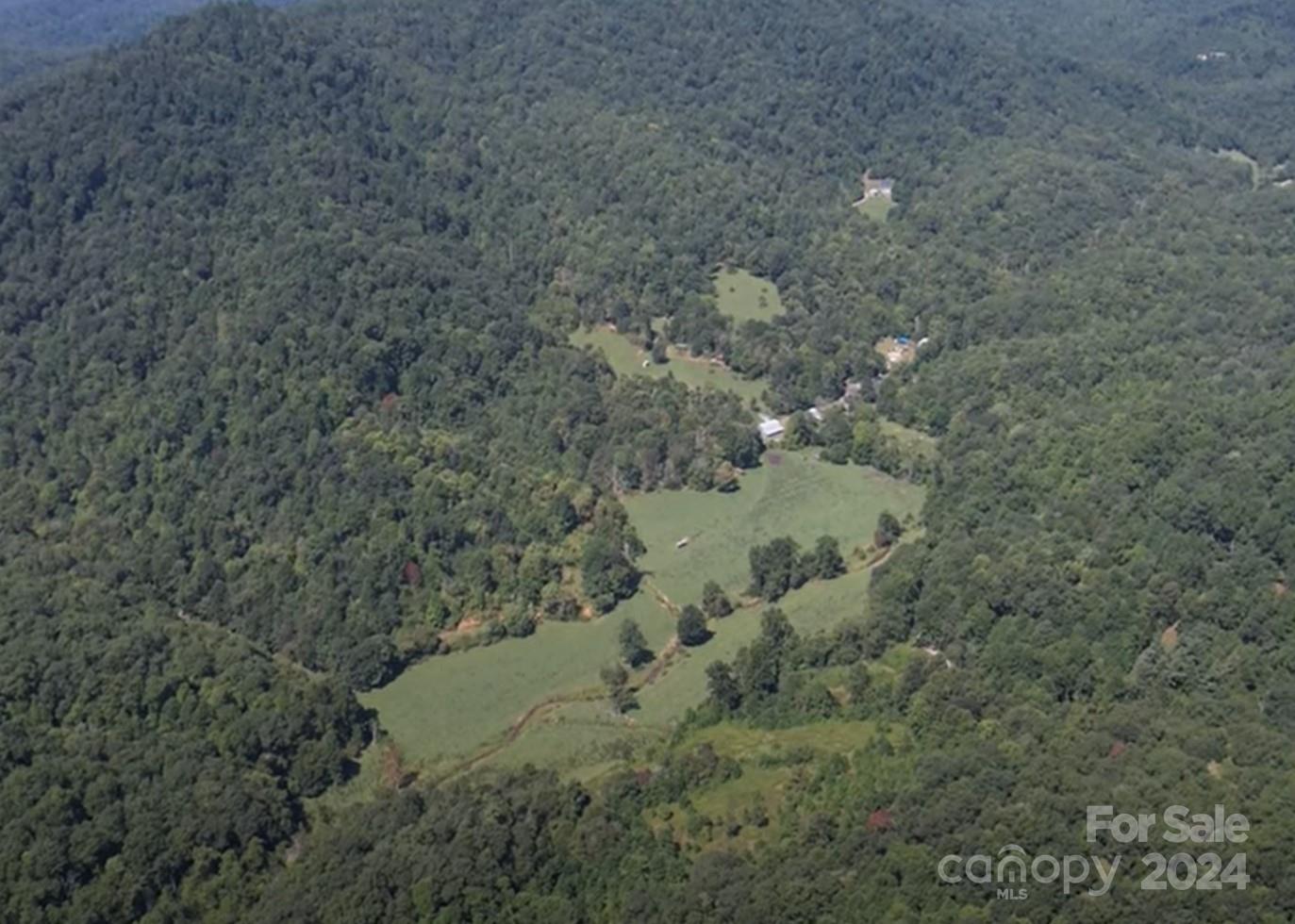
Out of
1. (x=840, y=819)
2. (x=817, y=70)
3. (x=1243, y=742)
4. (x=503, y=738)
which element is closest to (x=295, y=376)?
(x=503, y=738)

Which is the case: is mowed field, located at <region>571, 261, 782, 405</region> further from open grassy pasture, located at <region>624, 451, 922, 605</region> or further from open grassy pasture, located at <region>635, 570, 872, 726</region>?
A: open grassy pasture, located at <region>635, 570, 872, 726</region>

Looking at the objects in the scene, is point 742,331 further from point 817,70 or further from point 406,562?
point 817,70

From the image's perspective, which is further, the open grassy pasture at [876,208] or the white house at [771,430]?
the open grassy pasture at [876,208]

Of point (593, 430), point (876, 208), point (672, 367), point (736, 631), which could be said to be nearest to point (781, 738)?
point (736, 631)

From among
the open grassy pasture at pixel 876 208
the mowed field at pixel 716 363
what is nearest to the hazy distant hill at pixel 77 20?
the open grassy pasture at pixel 876 208

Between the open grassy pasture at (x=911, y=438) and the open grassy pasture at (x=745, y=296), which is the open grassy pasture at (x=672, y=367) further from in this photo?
the open grassy pasture at (x=911, y=438)

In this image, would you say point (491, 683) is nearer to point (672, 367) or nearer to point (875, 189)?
point (672, 367)
